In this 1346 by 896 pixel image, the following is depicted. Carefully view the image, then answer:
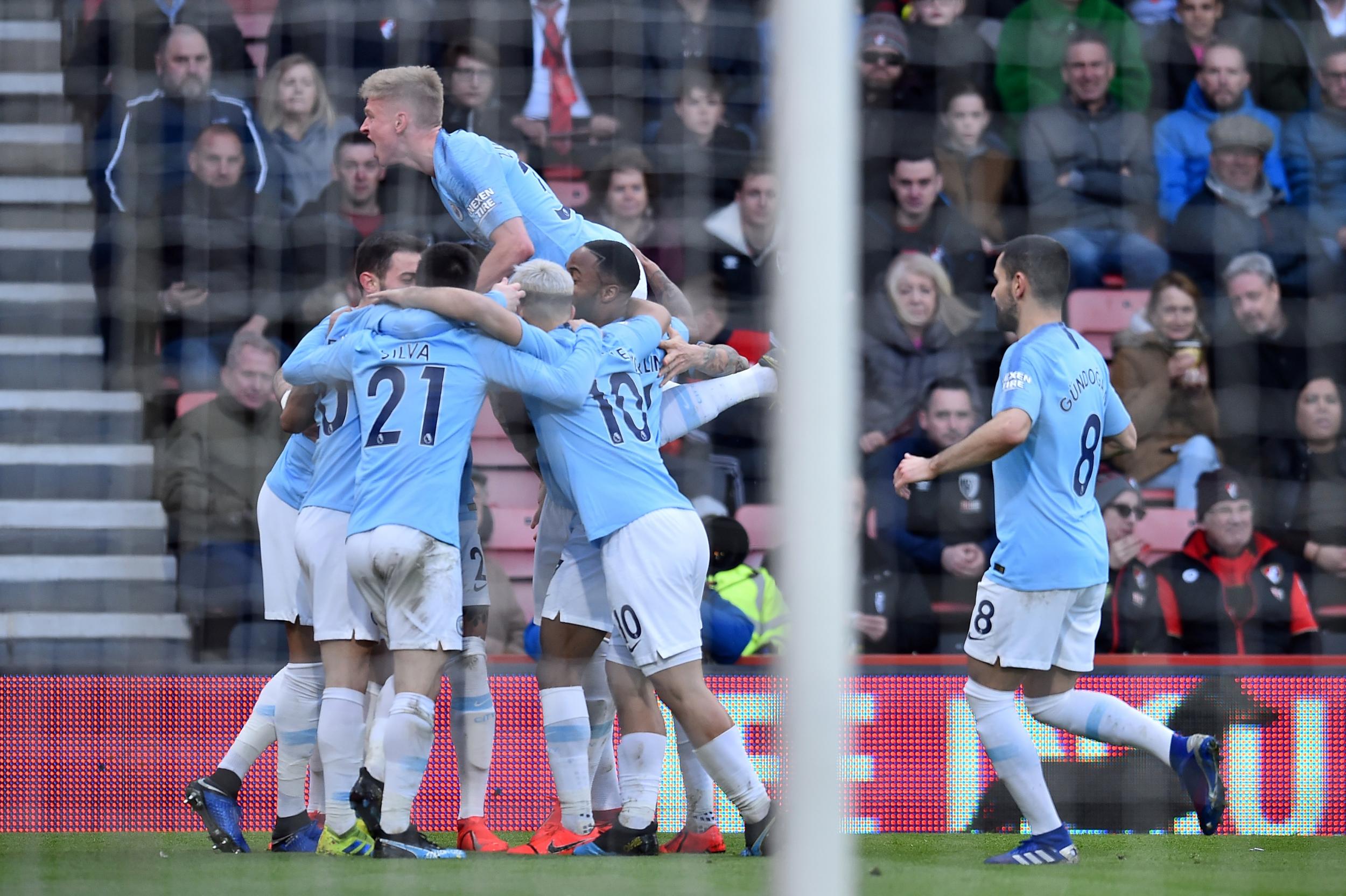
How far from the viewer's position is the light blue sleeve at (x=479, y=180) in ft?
15.7

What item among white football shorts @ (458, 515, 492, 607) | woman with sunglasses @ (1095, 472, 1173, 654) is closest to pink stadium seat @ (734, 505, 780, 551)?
→ woman with sunglasses @ (1095, 472, 1173, 654)

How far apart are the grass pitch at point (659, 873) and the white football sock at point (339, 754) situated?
14 cm

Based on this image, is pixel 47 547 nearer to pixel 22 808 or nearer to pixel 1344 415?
pixel 22 808

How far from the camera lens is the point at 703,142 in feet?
21.6

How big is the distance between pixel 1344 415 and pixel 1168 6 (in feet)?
7.23

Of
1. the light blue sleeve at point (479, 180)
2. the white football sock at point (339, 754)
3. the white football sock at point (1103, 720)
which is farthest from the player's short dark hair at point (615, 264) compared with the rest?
the white football sock at point (1103, 720)

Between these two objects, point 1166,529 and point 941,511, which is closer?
point 1166,529

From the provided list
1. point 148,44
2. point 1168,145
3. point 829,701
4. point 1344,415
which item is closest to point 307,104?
point 148,44

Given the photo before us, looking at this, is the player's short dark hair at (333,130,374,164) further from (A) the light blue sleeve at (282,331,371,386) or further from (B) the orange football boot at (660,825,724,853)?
(B) the orange football boot at (660,825,724,853)

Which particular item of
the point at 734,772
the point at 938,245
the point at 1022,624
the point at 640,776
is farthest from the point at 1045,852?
the point at 938,245

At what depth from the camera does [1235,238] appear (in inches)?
284

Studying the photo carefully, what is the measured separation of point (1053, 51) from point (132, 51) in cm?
419

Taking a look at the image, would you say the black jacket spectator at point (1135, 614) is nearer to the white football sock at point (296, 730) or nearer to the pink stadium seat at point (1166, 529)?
the pink stadium seat at point (1166, 529)

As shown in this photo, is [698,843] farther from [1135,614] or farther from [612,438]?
[1135,614]
